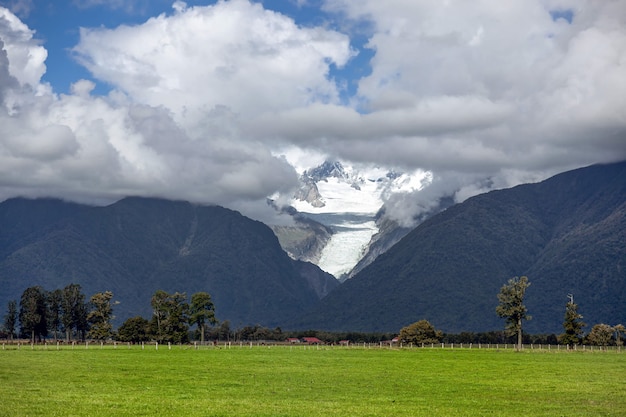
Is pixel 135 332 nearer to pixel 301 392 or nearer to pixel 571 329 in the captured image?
pixel 571 329

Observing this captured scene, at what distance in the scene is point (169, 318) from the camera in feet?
608

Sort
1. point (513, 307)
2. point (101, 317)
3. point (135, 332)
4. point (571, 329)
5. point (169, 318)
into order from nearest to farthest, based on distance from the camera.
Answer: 1. point (571, 329)
2. point (169, 318)
3. point (513, 307)
4. point (135, 332)
5. point (101, 317)

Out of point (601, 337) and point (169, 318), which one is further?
point (601, 337)

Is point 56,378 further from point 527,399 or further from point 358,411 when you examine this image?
point 527,399

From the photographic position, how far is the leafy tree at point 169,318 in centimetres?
18396

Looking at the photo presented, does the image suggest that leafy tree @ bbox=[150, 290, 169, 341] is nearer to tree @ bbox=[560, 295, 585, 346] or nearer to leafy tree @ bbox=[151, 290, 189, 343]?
leafy tree @ bbox=[151, 290, 189, 343]

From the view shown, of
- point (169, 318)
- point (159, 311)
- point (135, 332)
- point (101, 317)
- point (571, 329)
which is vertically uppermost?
point (159, 311)

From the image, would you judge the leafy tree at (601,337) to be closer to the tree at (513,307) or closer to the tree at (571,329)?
the tree at (571,329)

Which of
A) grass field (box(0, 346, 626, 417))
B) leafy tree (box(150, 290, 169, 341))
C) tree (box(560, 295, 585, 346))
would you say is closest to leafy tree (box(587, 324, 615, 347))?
tree (box(560, 295, 585, 346))

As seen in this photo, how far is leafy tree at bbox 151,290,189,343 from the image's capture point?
184 meters

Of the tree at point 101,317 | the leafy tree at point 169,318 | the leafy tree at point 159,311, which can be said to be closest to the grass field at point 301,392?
the leafy tree at point 169,318

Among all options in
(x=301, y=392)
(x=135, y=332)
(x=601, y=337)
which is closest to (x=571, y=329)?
(x=601, y=337)

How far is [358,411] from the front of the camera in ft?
138

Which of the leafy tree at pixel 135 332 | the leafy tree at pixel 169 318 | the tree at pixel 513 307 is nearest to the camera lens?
the leafy tree at pixel 169 318
